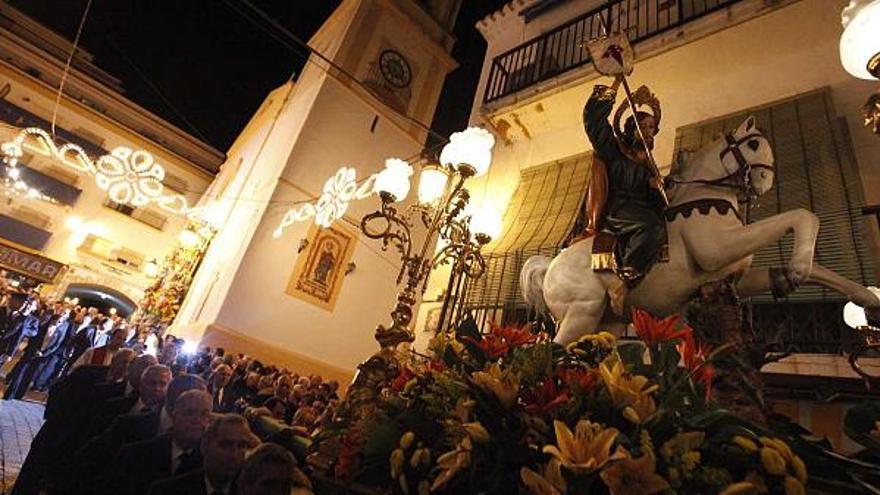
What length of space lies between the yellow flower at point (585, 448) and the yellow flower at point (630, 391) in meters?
0.09

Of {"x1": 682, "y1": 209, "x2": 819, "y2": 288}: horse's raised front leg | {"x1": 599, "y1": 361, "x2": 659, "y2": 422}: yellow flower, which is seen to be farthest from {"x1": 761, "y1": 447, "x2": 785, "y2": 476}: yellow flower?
{"x1": 682, "y1": 209, "x2": 819, "y2": 288}: horse's raised front leg

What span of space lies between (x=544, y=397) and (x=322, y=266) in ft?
43.9

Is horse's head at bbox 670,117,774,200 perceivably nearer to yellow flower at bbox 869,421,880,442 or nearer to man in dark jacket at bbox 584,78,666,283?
man in dark jacket at bbox 584,78,666,283

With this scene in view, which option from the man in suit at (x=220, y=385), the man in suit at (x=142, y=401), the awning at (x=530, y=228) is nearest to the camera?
the man in suit at (x=142, y=401)

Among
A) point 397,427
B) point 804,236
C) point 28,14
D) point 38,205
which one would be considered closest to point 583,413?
point 397,427

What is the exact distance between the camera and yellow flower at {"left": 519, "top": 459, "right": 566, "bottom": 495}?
962 millimetres

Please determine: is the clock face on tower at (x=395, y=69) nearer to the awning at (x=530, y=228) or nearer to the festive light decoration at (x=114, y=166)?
the festive light decoration at (x=114, y=166)

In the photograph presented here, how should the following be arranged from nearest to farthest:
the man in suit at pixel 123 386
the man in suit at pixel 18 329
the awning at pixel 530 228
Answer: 1. the man in suit at pixel 123 386
2. the awning at pixel 530 228
3. the man in suit at pixel 18 329

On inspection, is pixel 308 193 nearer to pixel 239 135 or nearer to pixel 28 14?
pixel 239 135

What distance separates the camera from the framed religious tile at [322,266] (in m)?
13.5

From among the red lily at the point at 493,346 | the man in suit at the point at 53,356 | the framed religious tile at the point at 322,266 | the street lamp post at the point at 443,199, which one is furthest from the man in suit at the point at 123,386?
the framed religious tile at the point at 322,266

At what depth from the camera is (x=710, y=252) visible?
3.09 m

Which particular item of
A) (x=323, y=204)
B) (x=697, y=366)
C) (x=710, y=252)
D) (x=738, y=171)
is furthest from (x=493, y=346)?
(x=323, y=204)

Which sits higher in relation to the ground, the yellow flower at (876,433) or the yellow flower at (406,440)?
the yellow flower at (876,433)
